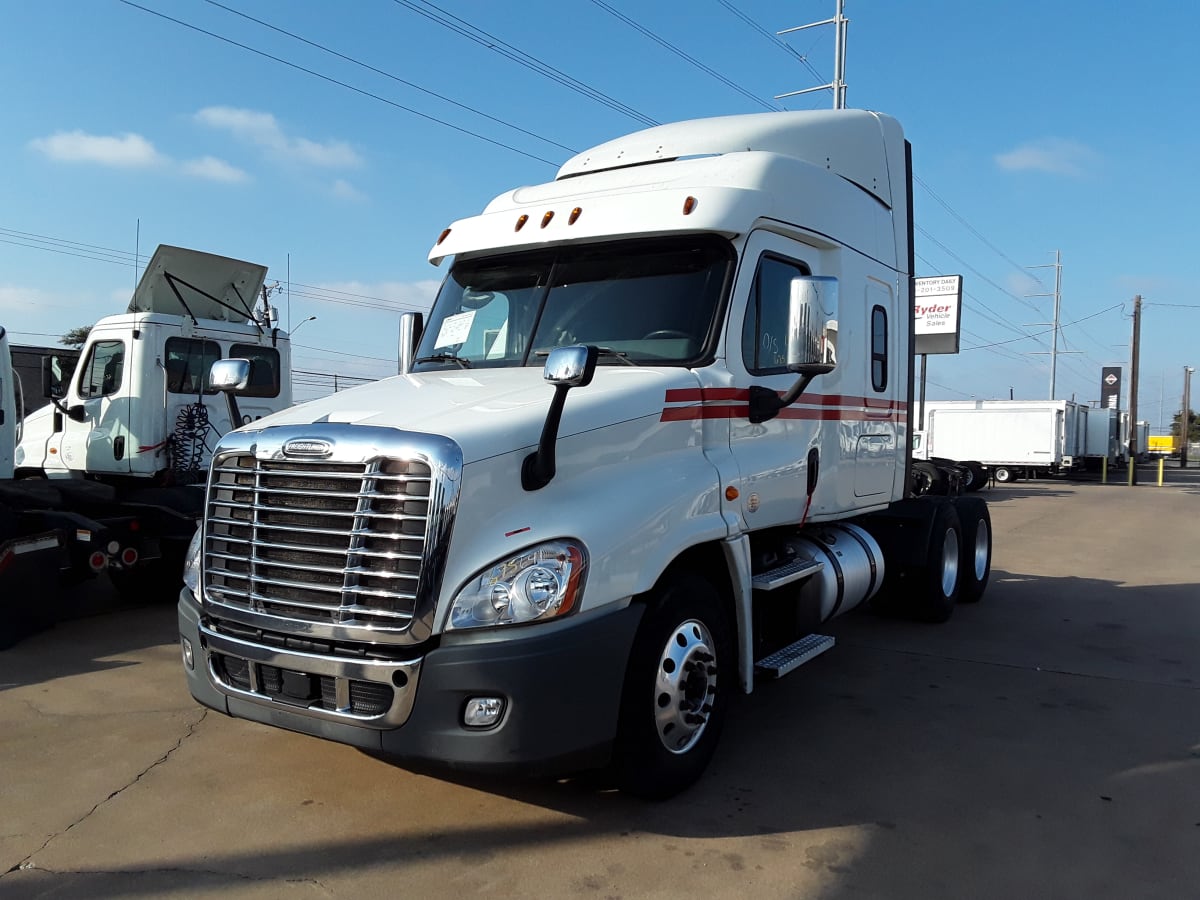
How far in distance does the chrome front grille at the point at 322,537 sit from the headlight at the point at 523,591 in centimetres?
20

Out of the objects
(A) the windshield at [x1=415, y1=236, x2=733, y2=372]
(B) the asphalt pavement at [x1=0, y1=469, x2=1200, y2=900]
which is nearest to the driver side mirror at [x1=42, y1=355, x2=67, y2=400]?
(B) the asphalt pavement at [x1=0, y1=469, x2=1200, y2=900]

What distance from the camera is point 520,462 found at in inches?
147

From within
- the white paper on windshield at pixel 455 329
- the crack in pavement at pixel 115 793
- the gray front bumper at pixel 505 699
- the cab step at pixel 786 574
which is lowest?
the crack in pavement at pixel 115 793

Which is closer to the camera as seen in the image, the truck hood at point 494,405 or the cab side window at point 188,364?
the truck hood at point 494,405

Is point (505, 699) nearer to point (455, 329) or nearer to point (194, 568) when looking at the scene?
point (194, 568)

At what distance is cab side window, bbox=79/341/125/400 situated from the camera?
29.6ft

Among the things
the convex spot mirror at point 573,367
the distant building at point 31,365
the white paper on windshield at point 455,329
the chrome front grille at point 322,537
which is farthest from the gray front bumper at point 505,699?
the distant building at point 31,365

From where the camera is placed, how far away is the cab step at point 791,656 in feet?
15.8

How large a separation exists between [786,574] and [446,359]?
228 centimetres

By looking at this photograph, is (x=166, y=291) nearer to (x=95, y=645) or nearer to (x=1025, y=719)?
(x=95, y=645)

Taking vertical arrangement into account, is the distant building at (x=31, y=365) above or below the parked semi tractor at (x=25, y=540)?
above

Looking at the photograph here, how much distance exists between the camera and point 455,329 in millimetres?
5297

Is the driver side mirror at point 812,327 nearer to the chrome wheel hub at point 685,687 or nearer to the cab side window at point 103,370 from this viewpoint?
the chrome wheel hub at point 685,687

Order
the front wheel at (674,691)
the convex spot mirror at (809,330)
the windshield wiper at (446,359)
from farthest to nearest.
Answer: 1. the windshield wiper at (446,359)
2. the convex spot mirror at (809,330)
3. the front wheel at (674,691)
